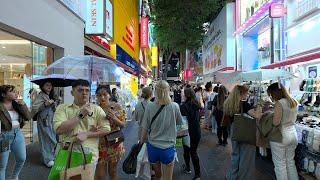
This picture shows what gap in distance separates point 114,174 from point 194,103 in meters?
2.24

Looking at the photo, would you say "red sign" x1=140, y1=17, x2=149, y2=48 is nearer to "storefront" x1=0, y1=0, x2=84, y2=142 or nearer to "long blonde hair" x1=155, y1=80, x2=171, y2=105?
"storefront" x1=0, y1=0, x2=84, y2=142

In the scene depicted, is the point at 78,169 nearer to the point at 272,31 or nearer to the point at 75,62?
the point at 75,62

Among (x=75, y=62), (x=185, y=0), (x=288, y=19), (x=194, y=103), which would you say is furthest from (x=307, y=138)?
(x=185, y=0)

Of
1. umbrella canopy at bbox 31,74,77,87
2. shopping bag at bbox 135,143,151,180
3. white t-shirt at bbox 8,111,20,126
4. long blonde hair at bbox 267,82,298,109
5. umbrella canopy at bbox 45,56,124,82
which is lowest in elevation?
shopping bag at bbox 135,143,151,180

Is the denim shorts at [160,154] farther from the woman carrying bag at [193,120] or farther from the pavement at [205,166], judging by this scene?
the pavement at [205,166]

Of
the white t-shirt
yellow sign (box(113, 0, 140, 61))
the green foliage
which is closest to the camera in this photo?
the white t-shirt

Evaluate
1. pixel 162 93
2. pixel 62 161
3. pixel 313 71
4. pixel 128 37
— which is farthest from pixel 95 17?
pixel 128 37

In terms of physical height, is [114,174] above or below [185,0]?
below

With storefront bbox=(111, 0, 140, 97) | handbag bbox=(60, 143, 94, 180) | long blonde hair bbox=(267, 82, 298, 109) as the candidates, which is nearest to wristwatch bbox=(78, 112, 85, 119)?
handbag bbox=(60, 143, 94, 180)

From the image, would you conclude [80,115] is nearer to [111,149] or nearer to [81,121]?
[81,121]

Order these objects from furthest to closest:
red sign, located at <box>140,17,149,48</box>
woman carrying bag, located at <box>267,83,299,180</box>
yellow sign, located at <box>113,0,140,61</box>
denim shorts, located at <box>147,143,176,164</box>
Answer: red sign, located at <box>140,17,149,48</box> < yellow sign, located at <box>113,0,140,61</box> < woman carrying bag, located at <box>267,83,299,180</box> < denim shorts, located at <box>147,143,176,164</box>

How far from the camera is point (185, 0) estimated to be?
27406 millimetres

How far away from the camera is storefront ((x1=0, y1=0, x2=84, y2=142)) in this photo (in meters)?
8.03

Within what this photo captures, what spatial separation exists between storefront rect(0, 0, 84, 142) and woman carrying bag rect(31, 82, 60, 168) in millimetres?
1309
